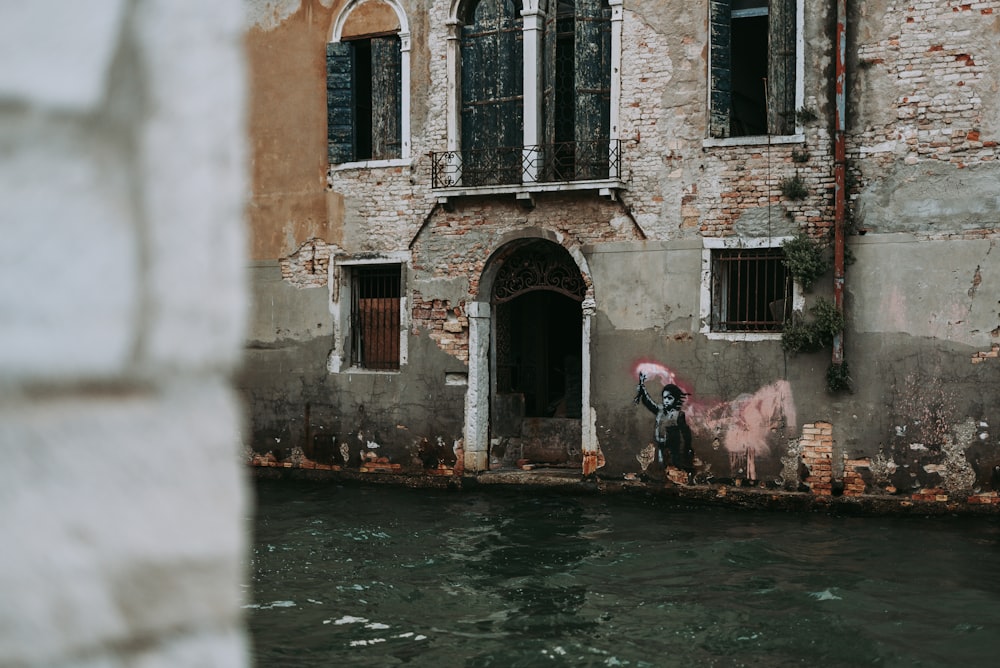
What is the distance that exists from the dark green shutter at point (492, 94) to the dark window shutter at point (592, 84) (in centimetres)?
76

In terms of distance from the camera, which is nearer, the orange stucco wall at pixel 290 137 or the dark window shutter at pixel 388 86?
the dark window shutter at pixel 388 86

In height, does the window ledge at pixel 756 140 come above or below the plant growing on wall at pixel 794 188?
above

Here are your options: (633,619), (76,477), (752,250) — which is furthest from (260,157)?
(76,477)

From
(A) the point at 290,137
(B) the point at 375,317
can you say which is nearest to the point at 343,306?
(B) the point at 375,317

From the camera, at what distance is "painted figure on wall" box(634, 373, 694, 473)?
1178 cm

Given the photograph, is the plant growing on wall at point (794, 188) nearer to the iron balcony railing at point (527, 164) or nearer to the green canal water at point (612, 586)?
the iron balcony railing at point (527, 164)

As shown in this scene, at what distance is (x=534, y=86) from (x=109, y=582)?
1196 cm

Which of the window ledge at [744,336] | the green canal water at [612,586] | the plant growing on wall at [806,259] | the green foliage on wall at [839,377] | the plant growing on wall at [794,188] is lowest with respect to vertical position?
the green canal water at [612,586]

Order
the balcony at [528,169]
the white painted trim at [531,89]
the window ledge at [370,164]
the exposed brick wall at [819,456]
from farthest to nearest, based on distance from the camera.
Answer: the window ledge at [370,164], the white painted trim at [531,89], the balcony at [528,169], the exposed brick wall at [819,456]

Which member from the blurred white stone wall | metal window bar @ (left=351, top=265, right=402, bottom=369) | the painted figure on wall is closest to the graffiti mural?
the painted figure on wall

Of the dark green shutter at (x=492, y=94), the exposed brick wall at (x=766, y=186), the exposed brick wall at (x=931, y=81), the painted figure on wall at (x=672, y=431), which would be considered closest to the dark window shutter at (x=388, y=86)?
the dark green shutter at (x=492, y=94)

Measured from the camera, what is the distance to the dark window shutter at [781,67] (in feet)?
37.4

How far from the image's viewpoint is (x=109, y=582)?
3.37 ft

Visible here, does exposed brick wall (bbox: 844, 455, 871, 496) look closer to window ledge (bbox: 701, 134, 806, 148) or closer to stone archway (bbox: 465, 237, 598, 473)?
stone archway (bbox: 465, 237, 598, 473)
